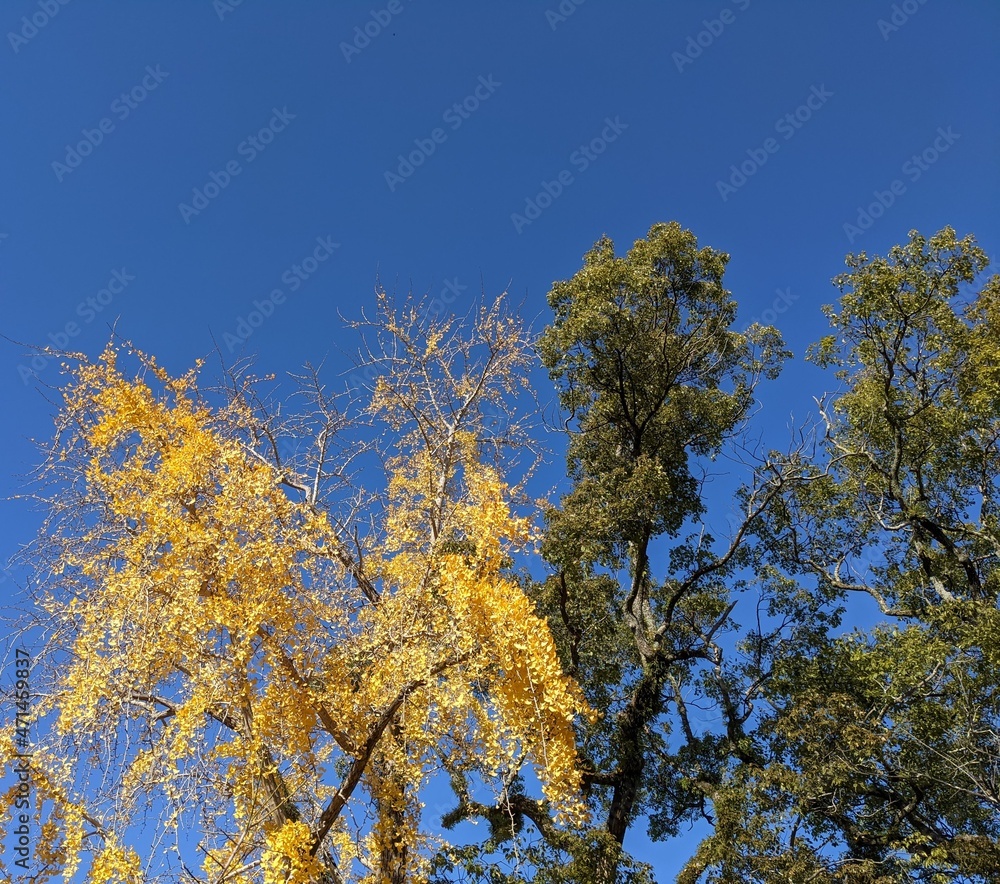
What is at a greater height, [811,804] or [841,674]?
[841,674]

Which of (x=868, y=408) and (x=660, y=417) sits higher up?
(x=868, y=408)

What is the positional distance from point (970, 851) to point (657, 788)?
3.63 m

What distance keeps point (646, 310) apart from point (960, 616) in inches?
203

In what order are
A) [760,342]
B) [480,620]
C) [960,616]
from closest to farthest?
1. [480,620]
2. [960,616]
3. [760,342]

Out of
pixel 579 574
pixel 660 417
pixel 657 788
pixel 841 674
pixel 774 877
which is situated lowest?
pixel 774 877

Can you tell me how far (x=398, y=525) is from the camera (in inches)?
307

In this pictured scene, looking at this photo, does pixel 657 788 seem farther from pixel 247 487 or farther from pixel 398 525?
pixel 247 487

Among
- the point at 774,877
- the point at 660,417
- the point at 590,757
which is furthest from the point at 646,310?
the point at 774,877

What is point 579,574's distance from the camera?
830 cm

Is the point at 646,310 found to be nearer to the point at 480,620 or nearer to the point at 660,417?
the point at 660,417

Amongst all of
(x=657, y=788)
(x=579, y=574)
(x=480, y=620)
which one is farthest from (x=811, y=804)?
(x=480, y=620)

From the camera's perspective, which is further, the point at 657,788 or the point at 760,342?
the point at 760,342

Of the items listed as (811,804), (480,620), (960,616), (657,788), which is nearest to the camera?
(480,620)

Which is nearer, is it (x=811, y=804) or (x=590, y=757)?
(x=811, y=804)
